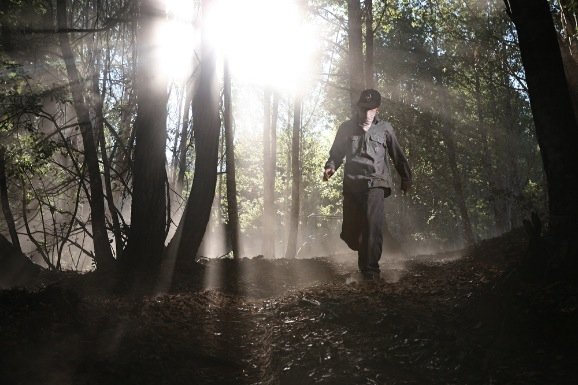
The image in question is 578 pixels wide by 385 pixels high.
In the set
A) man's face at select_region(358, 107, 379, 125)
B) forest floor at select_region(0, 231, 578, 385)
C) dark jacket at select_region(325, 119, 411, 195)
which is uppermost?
man's face at select_region(358, 107, 379, 125)

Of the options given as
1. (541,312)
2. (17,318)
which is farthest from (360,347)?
(17,318)

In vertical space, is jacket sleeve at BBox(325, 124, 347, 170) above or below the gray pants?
above

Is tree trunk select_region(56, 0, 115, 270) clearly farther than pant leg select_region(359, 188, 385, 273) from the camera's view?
Yes

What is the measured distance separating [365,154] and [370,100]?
2.03 ft

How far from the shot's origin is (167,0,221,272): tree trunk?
7.43 m

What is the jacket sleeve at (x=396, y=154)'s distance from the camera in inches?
253

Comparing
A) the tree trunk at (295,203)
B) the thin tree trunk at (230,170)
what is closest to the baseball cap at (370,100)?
the thin tree trunk at (230,170)

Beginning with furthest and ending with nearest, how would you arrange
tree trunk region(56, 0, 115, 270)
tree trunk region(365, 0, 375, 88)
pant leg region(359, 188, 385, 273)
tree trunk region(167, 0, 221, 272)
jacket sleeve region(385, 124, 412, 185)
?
tree trunk region(365, 0, 375, 88)
tree trunk region(56, 0, 115, 270)
tree trunk region(167, 0, 221, 272)
jacket sleeve region(385, 124, 412, 185)
pant leg region(359, 188, 385, 273)

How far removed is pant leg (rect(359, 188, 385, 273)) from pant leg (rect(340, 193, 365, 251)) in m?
0.12

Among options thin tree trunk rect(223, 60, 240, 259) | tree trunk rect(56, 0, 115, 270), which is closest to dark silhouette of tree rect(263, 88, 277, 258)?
thin tree trunk rect(223, 60, 240, 259)

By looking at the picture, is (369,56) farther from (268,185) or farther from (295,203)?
(268,185)

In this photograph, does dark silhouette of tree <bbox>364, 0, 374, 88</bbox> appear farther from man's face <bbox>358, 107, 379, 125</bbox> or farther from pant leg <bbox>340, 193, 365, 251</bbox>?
pant leg <bbox>340, 193, 365, 251</bbox>

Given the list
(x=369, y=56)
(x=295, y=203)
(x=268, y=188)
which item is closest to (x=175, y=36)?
(x=369, y=56)

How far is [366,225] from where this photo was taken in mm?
6137
